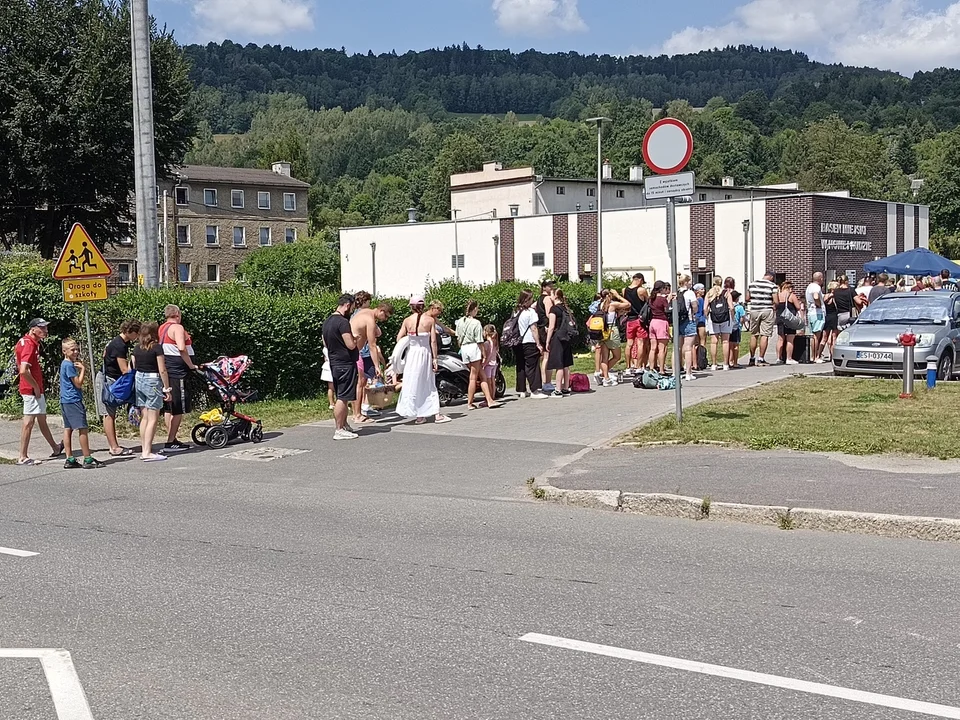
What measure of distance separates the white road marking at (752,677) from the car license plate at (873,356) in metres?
13.8

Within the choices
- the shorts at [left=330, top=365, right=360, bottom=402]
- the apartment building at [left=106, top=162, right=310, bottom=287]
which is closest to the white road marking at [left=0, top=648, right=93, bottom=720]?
the shorts at [left=330, top=365, right=360, bottom=402]

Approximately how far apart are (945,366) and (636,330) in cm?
525

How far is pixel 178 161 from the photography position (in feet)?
127

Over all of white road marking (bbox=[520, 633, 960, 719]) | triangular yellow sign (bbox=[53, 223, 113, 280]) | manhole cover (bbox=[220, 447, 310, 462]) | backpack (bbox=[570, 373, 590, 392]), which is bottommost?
manhole cover (bbox=[220, 447, 310, 462])

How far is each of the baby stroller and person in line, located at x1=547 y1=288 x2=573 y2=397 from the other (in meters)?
5.03

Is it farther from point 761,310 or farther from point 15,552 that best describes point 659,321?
point 15,552

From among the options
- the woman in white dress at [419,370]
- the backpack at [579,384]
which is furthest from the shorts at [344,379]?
the backpack at [579,384]

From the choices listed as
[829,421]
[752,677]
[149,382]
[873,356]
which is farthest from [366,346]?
[752,677]

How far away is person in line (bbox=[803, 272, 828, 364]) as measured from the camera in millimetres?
21672

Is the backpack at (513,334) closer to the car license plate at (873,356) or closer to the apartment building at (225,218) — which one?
the car license plate at (873,356)

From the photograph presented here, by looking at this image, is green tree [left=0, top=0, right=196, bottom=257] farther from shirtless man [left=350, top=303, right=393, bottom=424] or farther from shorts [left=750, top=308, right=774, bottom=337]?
shorts [left=750, top=308, right=774, bottom=337]

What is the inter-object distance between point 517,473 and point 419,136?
164 metres

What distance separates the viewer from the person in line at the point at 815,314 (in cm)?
2167

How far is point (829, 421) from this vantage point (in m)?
12.9
